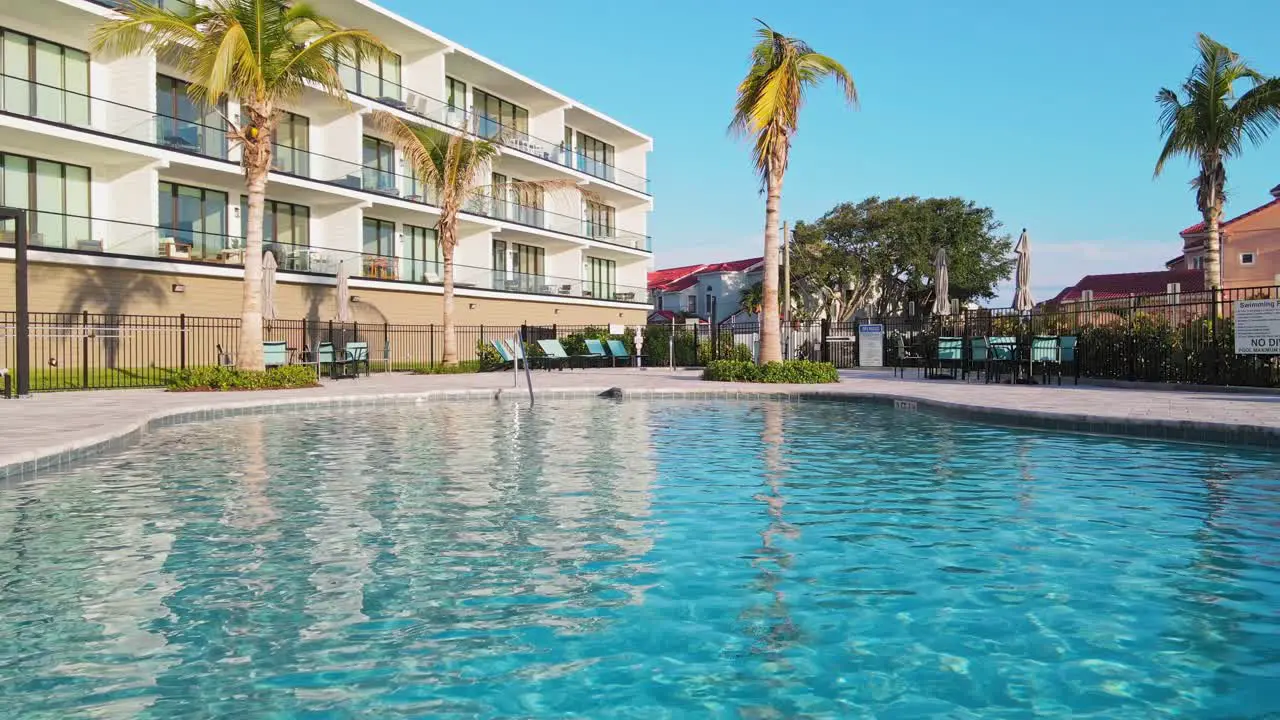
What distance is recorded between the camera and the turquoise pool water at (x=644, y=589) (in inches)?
136

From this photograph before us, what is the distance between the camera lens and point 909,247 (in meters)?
54.7

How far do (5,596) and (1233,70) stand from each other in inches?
973

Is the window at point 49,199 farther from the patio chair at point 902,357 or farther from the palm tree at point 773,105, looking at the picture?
the patio chair at point 902,357

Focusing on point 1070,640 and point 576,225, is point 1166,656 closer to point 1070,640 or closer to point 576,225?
point 1070,640

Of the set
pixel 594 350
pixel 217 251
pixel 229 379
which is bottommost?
pixel 229 379

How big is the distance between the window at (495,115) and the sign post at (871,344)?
18219 mm

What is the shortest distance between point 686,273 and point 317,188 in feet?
149

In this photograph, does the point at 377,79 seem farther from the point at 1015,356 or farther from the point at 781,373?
the point at 1015,356

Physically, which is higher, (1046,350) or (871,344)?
(871,344)

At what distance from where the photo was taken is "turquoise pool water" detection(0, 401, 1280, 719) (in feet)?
11.3

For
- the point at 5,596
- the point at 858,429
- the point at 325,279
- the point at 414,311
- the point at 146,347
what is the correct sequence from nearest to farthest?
the point at 5,596 < the point at 858,429 < the point at 146,347 < the point at 325,279 < the point at 414,311

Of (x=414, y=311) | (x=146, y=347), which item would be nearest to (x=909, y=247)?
(x=414, y=311)

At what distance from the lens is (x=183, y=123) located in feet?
87.6

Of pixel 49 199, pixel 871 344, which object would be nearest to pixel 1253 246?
pixel 871 344
